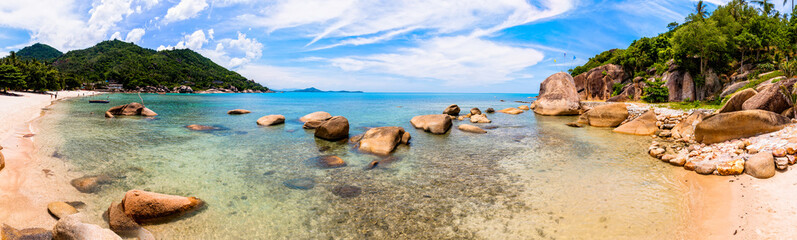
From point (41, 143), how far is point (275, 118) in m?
11.8

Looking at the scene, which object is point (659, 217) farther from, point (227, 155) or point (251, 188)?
point (227, 155)

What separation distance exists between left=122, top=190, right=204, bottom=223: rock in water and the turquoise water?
0.39 m

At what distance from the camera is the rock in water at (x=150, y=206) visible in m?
6.32

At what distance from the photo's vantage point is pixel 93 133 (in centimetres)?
1678

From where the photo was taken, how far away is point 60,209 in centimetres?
653

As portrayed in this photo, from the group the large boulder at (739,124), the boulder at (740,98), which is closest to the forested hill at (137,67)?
the large boulder at (739,124)

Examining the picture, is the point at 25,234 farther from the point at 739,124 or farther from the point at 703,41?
the point at 703,41

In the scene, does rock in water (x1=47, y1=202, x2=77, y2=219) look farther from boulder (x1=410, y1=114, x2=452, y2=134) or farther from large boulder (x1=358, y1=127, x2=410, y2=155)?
boulder (x1=410, y1=114, x2=452, y2=134)

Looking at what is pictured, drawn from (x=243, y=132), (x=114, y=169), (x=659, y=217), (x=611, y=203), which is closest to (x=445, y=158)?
(x=611, y=203)

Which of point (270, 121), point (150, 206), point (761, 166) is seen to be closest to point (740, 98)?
point (761, 166)

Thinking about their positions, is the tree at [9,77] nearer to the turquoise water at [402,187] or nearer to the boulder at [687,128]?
the turquoise water at [402,187]

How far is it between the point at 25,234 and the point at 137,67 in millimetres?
→ 163099

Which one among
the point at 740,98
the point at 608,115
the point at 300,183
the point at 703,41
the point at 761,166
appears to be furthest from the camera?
the point at 703,41

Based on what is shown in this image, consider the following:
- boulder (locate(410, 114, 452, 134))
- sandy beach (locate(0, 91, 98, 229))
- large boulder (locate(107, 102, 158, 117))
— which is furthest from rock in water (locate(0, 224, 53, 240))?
large boulder (locate(107, 102, 158, 117))
